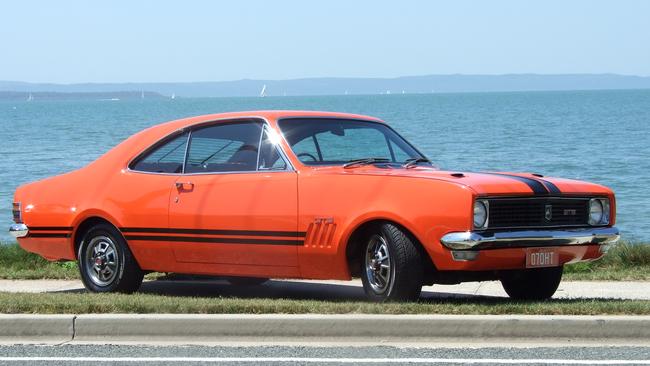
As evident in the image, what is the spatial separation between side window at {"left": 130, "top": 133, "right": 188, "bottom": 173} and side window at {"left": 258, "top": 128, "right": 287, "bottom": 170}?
86 centimetres

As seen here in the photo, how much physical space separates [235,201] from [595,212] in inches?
110

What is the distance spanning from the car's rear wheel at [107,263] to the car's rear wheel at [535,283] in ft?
10.3

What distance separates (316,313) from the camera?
348 inches

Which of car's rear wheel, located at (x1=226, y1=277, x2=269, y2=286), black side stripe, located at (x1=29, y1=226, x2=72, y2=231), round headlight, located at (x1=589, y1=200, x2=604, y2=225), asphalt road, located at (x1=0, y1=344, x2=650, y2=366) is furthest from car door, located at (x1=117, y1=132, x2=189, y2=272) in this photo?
round headlight, located at (x1=589, y1=200, x2=604, y2=225)

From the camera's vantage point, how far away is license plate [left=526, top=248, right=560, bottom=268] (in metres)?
9.34

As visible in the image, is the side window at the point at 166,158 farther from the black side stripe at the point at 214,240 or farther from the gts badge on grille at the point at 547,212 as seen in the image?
the gts badge on grille at the point at 547,212

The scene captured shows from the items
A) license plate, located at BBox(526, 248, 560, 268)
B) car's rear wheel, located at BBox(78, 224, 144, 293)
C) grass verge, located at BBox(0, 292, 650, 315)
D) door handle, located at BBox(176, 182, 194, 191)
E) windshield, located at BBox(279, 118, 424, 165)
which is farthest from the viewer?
car's rear wheel, located at BBox(78, 224, 144, 293)

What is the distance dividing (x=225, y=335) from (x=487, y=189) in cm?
213

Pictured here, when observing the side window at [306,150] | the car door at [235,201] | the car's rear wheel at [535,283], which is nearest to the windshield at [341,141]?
the side window at [306,150]

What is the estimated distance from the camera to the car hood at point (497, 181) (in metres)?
9.23

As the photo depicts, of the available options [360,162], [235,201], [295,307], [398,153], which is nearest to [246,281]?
[235,201]

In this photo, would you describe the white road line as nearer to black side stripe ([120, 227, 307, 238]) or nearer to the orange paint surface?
A: the orange paint surface

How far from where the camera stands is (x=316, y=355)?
7.96 m

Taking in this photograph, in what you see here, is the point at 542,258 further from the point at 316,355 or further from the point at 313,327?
the point at 316,355
